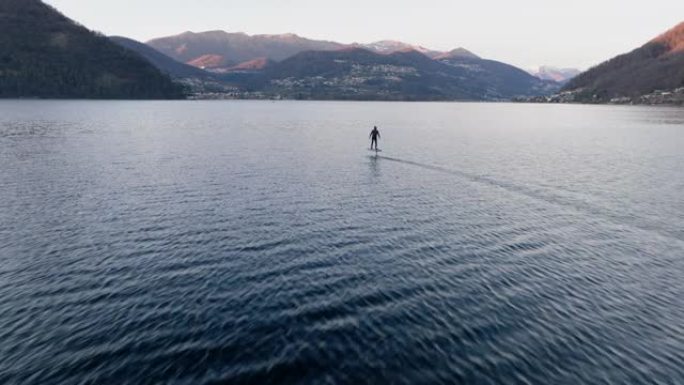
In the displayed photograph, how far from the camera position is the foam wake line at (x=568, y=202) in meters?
45.5

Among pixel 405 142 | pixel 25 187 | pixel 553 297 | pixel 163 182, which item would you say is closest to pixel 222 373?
pixel 553 297

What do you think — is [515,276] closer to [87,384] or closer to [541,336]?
[541,336]

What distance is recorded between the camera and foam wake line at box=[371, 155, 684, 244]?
1791 inches

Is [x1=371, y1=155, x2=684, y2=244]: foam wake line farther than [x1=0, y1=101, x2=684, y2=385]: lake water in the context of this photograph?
Yes

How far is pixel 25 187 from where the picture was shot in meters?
Answer: 58.4

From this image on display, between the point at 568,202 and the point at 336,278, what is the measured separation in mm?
42320

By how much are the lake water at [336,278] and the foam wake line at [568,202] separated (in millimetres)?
435

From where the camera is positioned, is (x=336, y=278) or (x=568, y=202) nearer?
(x=336, y=278)

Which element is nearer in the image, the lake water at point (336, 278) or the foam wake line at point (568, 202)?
the lake water at point (336, 278)

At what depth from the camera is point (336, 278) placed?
3244 centimetres

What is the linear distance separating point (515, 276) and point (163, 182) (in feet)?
178

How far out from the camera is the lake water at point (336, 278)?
22.0m

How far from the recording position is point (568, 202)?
2260 inches

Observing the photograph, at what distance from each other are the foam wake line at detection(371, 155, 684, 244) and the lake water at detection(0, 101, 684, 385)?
0.43 m
